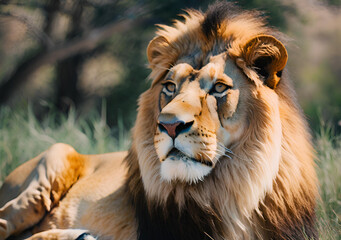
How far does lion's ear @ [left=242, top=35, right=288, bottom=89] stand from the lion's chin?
0.67 meters

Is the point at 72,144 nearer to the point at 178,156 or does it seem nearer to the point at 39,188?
the point at 39,188

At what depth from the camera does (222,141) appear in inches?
112

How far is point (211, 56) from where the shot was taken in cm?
302

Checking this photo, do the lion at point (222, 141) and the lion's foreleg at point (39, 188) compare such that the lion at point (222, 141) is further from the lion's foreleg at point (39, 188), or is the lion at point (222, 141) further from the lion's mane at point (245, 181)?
the lion's foreleg at point (39, 188)

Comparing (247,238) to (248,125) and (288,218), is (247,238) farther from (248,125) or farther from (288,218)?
(248,125)

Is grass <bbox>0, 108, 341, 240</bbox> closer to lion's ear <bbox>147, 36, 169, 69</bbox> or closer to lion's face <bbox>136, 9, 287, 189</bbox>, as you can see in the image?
lion's face <bbox>136, 9, 287, 189</bbox>

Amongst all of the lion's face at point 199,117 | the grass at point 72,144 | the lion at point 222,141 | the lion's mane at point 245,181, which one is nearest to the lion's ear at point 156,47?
the lion at point 222,141

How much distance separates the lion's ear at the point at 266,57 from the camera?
289cm

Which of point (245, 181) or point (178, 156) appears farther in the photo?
point (245, 181)

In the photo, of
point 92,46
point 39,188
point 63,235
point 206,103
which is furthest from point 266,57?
point 92,46

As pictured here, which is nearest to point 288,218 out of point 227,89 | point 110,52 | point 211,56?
point 227,89

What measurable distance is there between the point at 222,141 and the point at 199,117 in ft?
0.77

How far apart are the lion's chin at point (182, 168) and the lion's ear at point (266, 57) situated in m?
0.67

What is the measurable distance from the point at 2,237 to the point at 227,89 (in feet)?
6.64
